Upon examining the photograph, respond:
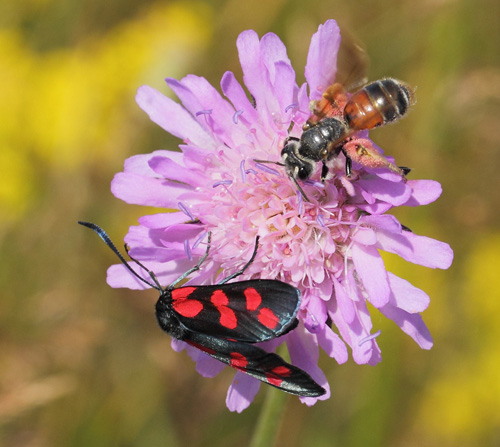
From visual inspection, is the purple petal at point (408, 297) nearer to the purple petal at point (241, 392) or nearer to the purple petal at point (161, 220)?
the purple petal at point (241, 392)

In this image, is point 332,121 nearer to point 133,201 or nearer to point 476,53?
point 133,201

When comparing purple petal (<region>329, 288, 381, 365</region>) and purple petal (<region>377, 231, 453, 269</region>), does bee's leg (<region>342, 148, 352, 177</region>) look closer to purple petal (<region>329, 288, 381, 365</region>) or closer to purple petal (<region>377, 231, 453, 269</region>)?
purple petal (<region>377, 231, 453, 269</region>)

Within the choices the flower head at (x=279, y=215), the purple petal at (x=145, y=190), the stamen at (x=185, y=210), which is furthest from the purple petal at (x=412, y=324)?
the purple petal at (x=145, y=190)

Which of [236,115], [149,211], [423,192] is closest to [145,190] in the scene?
[236,115]

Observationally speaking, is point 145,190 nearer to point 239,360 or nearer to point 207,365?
point 207,365

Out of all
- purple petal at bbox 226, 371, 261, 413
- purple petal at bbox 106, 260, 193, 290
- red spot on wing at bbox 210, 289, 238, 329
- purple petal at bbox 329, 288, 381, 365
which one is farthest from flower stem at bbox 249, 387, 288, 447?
purple petal at bbox 106, 260, 193, 290

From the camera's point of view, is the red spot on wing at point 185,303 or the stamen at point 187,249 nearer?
the red spot on wing at point 185,303
